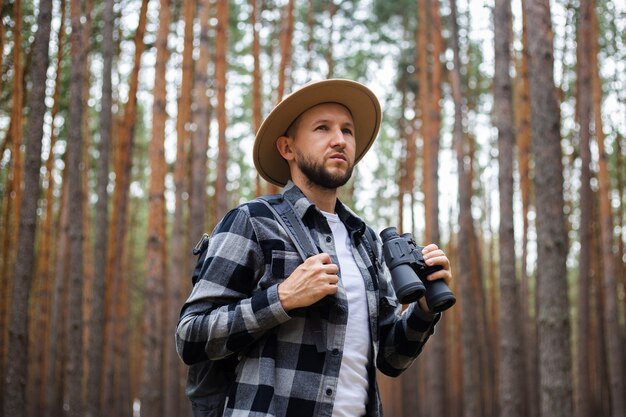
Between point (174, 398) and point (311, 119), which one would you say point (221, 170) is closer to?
point (174, 398)

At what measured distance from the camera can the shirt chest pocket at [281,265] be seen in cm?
166

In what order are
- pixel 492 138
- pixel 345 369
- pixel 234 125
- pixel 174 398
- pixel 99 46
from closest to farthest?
1. pixel 345 369
2. pixel 174 398
3. pixel 99 46
4. pixel 234 125
5. pixel 492 138

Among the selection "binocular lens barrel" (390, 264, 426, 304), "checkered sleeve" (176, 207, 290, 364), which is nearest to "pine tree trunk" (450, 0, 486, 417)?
"binocular lens barrel" (390, 264, 426, 304)

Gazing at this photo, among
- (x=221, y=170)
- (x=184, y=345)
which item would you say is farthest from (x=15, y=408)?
(x=221, y=170)

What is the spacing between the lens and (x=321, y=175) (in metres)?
1.84

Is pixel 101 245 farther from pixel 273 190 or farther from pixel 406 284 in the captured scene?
pixel 406 284

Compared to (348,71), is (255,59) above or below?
below

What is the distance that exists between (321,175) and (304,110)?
23cm

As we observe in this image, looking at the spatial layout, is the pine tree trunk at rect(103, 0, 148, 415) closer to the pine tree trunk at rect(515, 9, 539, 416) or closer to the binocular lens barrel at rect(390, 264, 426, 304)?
the pine tree trunk at rect(515, 9, 539, 416)

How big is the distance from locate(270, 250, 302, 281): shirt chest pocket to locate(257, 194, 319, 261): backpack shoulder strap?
0.12ft

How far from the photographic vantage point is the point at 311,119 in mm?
1923

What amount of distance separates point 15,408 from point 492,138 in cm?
1333

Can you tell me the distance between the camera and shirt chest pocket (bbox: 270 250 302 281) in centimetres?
166

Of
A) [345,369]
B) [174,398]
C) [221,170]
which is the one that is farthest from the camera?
[174,398]
